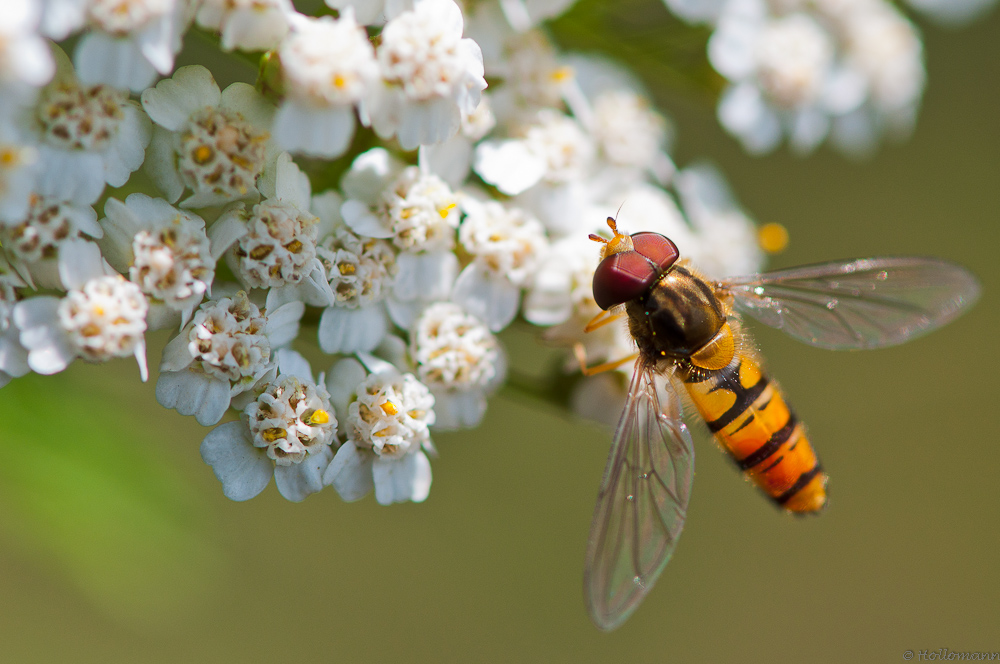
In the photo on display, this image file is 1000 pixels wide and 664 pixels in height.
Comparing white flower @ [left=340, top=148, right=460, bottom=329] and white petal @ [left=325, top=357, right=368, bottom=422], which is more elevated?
white flower @ [left=340, top=148, right=460, bottom=329]

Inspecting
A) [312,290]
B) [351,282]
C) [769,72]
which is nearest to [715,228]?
[769,72]

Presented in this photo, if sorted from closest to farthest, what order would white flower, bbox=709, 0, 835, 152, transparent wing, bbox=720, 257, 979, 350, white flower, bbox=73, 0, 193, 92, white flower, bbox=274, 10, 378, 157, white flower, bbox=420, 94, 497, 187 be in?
white flower, bbox=73, 0, 193, 92 < white flower, bbox=274, 10, 378, 157 < white flower, bbox=420, 94, 497, 187 < transparent wing, bbox=720, 257, 979, 350 < white flower, bbox=709, 0, 835, 152

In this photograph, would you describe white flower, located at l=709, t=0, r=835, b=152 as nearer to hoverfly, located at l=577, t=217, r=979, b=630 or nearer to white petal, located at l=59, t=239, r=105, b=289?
hoverfly, located at l=577, t=217, r=979, b=630

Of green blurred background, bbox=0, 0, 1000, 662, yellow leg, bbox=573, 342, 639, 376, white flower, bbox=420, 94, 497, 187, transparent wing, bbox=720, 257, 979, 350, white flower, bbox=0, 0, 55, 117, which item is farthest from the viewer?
green blurred background, bbox=0, 0, 1000, 662

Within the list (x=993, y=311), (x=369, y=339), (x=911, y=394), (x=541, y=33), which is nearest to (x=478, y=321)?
(x=369, y=339)

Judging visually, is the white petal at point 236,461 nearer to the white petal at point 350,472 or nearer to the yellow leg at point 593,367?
the white petal at point 350,472

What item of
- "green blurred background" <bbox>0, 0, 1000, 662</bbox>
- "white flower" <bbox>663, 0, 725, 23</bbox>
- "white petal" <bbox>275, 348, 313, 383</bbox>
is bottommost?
"green blurred background" <bbox>0, 0, 1000, 662</bbox>

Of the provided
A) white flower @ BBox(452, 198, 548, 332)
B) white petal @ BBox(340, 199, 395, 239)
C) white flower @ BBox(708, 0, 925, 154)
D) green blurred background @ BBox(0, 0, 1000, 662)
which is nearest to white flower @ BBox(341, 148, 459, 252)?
white petal @ BBox(340, 199, 395, 239)
